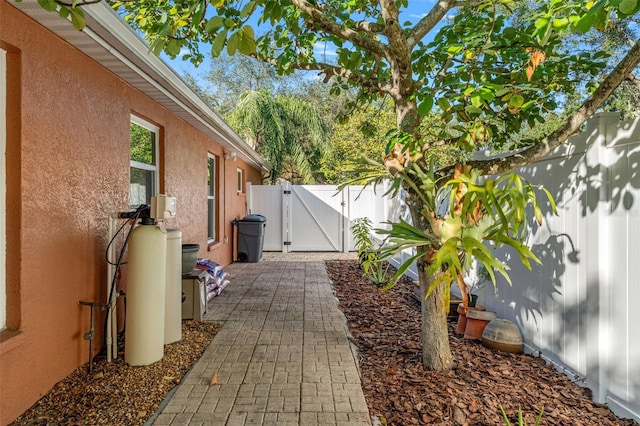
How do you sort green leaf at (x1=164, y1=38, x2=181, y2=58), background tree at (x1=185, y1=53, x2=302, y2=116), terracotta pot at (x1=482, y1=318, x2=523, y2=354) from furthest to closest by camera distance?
1. background tree at (x1=185, y1=53, x2=302, y2=116)
2. terracotta pot at (x1=482, y1=318, x2=523, y2=354)
3. green leaf at (x1=164, y1=38, x2=181, y2=58)

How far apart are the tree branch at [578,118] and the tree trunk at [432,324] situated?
599mm

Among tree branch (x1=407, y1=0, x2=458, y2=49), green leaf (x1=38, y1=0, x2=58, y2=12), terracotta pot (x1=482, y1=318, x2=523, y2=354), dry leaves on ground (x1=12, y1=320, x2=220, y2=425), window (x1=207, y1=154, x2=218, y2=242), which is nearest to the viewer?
green leaf (x1=38, y1=0, x2=58, y2=12)

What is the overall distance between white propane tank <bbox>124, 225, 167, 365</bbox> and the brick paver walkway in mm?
449

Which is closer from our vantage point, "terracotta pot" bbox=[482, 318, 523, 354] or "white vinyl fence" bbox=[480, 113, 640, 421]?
"white vinyl fence" bbox=[480, 113, 640, 421]

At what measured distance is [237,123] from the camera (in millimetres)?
17344

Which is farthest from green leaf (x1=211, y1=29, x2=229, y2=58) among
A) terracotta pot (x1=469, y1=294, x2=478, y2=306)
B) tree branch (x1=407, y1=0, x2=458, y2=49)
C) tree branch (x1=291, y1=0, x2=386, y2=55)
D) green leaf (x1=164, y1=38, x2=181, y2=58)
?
terracotta pot (x1=469, y1=294, x2=478, y2=306)

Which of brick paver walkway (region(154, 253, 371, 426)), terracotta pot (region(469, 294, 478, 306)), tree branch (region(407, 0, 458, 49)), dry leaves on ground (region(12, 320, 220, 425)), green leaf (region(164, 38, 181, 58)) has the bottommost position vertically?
dry leaves on ground (region(12, 320, 220, 425))

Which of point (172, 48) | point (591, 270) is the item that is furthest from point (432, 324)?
point (172, 48)

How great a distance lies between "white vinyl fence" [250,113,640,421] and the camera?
8.40ft

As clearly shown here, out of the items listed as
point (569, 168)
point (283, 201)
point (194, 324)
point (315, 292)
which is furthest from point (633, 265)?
point (283, 201)

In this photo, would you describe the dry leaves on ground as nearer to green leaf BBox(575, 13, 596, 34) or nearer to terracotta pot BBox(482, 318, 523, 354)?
terracotta pot BBox(482, 318, 523, 354)

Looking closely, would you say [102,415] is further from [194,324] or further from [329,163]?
[329,163]

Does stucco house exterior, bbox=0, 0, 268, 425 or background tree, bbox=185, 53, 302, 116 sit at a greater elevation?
background tree, bbox=185, 53, 302, 116

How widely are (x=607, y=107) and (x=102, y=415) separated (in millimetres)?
13117
